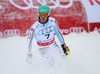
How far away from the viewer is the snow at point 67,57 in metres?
4.53

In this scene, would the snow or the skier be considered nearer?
the skier

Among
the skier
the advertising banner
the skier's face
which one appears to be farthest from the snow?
the skier's face

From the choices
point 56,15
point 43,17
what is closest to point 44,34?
point 43,17

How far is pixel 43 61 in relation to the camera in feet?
14.9

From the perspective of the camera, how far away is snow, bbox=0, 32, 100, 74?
4.53m

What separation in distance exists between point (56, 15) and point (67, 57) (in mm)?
722

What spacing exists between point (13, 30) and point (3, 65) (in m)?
0.67

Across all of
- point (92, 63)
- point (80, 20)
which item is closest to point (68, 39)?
point (80, 20)

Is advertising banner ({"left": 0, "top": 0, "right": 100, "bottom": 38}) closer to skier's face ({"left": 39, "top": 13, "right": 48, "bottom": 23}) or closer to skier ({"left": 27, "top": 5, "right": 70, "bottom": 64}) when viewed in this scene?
skier ({"left": 27, "top": 5, "right": 70, "bottom": 64})

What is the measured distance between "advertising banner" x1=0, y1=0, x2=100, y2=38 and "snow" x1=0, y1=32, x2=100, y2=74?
0.09 meters

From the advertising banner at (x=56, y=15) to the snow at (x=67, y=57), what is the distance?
0.09 meters

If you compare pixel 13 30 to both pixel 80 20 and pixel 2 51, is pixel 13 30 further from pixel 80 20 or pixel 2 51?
pixel 80 20

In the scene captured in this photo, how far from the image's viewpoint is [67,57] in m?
4.82

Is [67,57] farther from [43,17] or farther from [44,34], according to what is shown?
[43,17]
